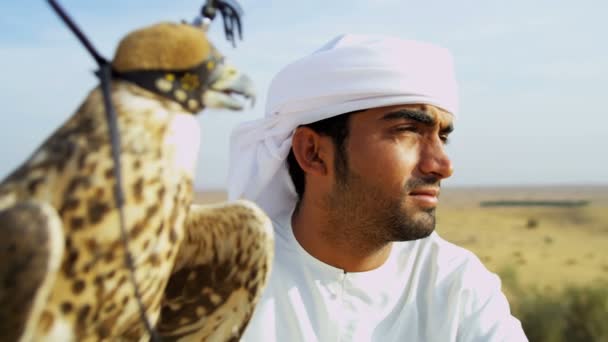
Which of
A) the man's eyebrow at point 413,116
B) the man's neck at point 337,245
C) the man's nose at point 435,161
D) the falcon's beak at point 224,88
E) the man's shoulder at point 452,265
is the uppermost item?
the falcon's beak at point 224,88

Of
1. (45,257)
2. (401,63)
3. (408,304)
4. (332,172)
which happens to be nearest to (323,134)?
(332,172)

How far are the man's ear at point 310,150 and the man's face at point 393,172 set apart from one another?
0.12 metres

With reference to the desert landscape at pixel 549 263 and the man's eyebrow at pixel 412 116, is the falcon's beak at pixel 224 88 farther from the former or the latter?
the desert landscape at pixel 549 263

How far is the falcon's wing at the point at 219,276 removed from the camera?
1.81m

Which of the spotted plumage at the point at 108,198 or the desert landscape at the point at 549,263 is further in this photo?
the desert landscape at the point at 549,263

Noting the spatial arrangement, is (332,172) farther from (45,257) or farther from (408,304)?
(45,257)

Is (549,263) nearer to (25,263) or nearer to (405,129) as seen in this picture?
(405,129)

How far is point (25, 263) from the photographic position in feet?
4.18

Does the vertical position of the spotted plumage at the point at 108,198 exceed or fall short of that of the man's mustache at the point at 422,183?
it exceeds it

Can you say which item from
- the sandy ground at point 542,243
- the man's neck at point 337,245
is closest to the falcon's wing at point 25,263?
the man's neck at point 337,245

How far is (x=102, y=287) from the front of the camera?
1366 mm

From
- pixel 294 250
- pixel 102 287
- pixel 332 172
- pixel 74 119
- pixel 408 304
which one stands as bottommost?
pixel 408 304

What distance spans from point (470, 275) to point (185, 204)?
71.6 inches

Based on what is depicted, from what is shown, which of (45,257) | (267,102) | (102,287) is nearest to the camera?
(45,257)
